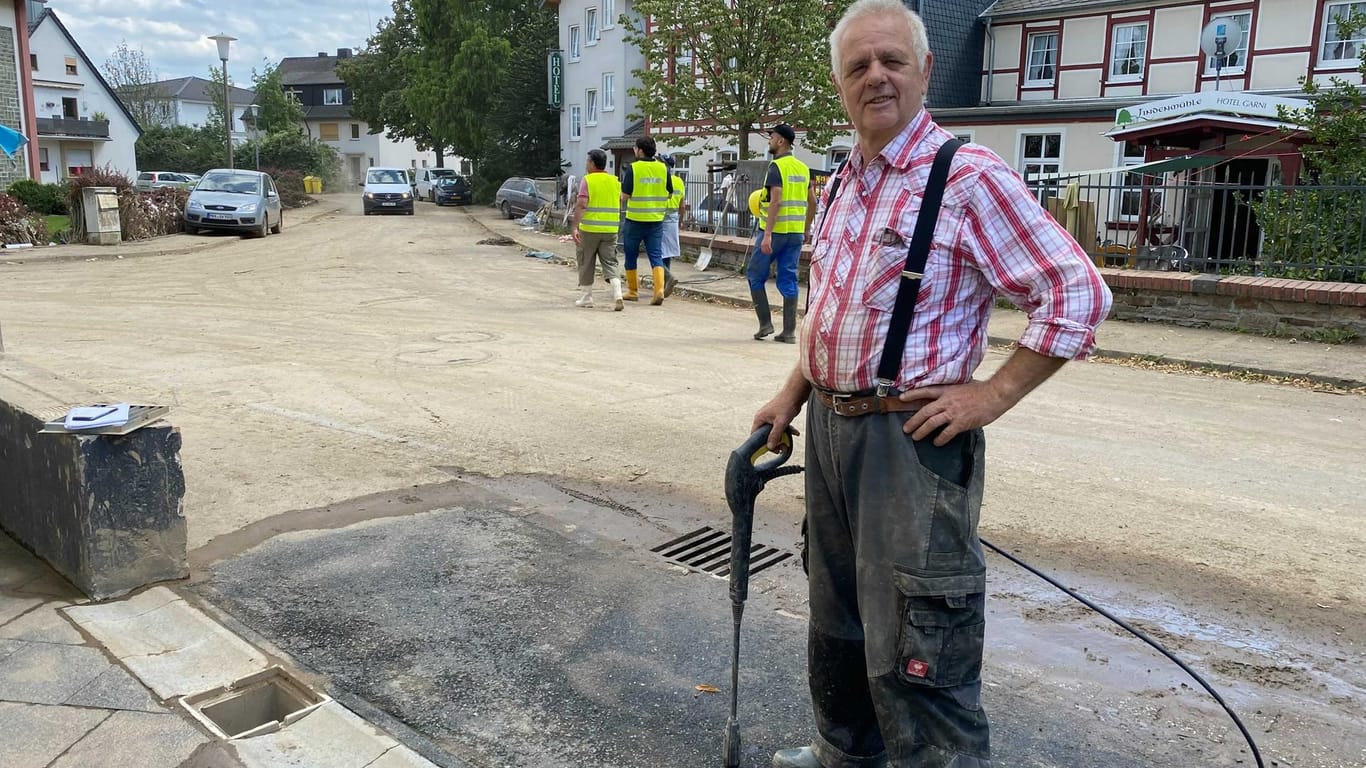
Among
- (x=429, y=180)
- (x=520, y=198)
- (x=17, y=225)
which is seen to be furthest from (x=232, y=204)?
(x=429, y=180)

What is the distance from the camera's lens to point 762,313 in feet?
33.8

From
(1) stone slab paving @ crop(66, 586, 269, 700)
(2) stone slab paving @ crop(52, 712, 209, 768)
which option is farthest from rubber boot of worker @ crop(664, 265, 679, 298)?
(2) stone slab paving @ crop(52, 712, 209, 768)

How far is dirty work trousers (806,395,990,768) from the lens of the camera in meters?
2.26

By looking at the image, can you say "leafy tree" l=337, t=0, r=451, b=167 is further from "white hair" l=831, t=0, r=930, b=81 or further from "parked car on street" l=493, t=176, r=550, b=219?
"white hair" l=831, t=0, r=930, b=81

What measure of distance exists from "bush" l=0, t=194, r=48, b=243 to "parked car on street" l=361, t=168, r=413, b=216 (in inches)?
667

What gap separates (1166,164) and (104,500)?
721 inches

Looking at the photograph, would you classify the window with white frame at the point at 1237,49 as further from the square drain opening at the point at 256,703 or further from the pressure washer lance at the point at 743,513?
the square drain opening at the point at 256,703

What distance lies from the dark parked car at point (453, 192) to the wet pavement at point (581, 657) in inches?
1708

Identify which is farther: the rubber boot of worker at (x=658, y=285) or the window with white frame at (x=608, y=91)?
the window with white frame at (x=608, y=91)

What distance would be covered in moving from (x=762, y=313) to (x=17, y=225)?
16359 millimetres

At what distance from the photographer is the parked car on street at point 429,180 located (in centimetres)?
4862

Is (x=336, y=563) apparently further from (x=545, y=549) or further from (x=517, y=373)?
(x=517, y=373)

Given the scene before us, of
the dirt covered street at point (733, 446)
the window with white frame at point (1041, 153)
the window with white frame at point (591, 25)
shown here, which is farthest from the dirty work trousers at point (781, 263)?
the window with white frame at point (591, 25)

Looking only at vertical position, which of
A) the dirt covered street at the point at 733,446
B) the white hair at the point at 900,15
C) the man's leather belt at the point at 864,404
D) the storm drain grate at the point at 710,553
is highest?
the white hair at the point at 900,15
